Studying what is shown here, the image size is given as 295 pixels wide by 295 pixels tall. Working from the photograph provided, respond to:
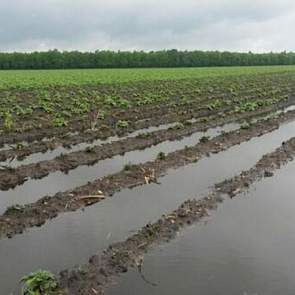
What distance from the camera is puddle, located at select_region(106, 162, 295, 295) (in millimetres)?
6590

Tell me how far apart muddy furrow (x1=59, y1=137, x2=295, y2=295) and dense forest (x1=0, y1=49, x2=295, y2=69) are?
248 feet

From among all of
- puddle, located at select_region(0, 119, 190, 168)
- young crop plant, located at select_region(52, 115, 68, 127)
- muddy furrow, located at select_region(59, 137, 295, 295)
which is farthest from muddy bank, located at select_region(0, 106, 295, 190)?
muddy furrow, located at select_region(59, 137, 295, 295)

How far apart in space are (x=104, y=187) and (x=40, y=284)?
4441 millimetres

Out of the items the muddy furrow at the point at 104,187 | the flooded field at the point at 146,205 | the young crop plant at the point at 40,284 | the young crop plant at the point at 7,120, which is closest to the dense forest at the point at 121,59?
the young crop plant at the point at 7,120

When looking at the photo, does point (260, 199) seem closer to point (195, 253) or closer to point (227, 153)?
point (195, 253)

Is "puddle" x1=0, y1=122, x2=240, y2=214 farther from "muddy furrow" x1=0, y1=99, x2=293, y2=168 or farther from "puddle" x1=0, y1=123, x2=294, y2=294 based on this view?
"muddy furrow" x1=0, y1=99, x2=293, y2=168

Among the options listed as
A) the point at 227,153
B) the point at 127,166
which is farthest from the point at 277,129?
the point at 127,166

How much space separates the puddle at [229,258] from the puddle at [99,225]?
2.97 ft

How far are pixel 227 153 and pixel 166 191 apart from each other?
4.17 meters

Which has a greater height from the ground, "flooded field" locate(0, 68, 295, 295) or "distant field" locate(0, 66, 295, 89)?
"distant field" locate(0, 66, 295, 89)

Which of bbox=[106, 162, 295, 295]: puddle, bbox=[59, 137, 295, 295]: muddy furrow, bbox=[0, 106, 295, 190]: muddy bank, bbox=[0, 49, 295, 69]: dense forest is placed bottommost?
bbox=[106, 162, 295, 295]: puddle

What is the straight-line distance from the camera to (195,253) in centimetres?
757

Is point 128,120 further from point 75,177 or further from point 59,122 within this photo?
point 75,177

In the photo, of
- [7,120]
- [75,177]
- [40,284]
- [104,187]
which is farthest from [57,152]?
[40,284]
